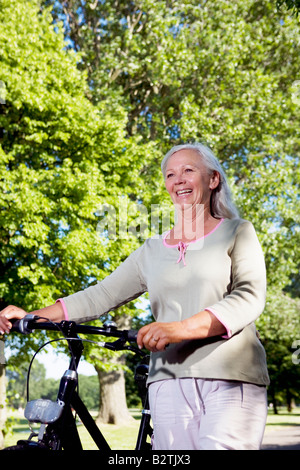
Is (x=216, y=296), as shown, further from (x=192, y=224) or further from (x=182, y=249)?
(x=192, y=224)

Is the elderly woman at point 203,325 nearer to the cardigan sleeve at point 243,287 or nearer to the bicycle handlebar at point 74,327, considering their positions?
the cardigan sleeve at point 243,287

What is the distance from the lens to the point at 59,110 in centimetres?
1412

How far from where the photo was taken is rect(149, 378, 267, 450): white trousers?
1.91 meters

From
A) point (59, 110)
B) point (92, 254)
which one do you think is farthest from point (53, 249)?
point (59, 110)

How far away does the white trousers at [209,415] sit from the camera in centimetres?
191

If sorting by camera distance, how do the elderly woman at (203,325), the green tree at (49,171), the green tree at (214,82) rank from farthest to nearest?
the green tree at (214,82) < the green tree at (49,171) < the elderly woman at (203,325)

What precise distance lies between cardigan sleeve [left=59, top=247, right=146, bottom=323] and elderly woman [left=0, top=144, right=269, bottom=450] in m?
0.13

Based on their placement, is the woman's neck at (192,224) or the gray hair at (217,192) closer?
the woman's neck at (192,224)

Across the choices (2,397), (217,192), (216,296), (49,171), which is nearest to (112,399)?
(2,397)

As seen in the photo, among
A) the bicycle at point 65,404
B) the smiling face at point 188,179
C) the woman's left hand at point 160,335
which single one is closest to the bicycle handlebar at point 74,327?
the bicycle at point 65,404

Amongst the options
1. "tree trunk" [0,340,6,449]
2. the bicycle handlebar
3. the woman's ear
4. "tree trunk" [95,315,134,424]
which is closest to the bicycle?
the bicycle handlebar

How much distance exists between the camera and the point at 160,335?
183 cm

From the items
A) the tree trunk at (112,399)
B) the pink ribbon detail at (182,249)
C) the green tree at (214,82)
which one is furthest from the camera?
the tree trunk at (112,399)
